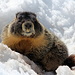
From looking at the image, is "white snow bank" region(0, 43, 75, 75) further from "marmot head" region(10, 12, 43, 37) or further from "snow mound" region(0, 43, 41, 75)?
"marmot head" region(10, 12, 43, 37)

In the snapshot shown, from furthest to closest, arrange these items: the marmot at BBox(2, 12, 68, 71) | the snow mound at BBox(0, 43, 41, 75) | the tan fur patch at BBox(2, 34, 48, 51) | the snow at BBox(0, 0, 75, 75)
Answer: the snow at BBox(0, 0, 75, 75)
the tan fur patch at BBox(2, 34, 48, 51)
the marmot at BBox(2, 12, 68, 71)
the snow mound at BBox(0, 43, 41, 75)

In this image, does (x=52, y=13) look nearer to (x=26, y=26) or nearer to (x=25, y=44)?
(x=25, y=44)

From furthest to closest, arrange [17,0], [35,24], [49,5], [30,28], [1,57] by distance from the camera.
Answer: [49,5] < [17,0] < [35,24] < [30,28] < [1,57]

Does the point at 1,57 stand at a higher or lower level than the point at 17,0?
lower

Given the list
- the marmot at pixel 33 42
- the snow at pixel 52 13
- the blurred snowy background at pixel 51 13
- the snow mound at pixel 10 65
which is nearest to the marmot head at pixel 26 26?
the marmot at pixel 33 42

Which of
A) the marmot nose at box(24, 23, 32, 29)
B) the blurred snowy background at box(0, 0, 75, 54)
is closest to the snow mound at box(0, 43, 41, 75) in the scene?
the marmot nose at box(24, 23, 32, 29)

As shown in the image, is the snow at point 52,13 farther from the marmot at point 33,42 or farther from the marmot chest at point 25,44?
the marmot chest at point 25,44

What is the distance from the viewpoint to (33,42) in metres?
4.91

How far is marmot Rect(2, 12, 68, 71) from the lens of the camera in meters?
4.73

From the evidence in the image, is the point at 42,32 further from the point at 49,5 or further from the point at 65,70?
the point at 49,5

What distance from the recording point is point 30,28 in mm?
4578

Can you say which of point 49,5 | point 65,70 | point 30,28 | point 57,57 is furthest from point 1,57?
point 49,5

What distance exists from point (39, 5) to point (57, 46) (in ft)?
20.3

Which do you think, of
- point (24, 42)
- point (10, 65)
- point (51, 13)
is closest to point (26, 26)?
point (24, 42)
